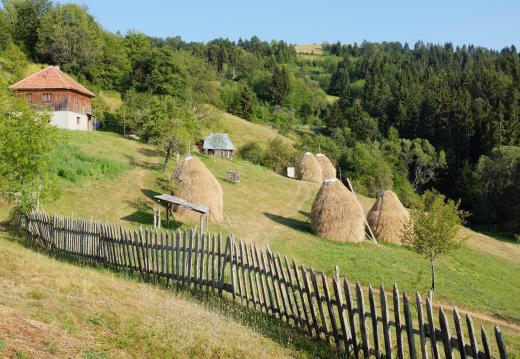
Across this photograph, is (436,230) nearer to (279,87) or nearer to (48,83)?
(48,83)

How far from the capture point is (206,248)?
445 inches

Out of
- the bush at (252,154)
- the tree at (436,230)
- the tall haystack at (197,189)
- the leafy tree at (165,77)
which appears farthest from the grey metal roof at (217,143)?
the tree at (436,230)

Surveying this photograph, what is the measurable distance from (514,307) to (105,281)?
16497mm

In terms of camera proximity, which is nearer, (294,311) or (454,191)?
(294,311)

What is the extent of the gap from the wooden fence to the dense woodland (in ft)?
70.3

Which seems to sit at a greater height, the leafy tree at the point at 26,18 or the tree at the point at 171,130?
the leafy tree at the point at 26,18

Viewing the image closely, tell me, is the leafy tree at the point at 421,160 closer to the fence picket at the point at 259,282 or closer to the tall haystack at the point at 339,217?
the tall haystack at the point at 339,217

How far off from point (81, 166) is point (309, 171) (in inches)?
954

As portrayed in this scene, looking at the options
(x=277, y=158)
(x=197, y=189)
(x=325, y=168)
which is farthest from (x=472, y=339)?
(x=277, y=158)

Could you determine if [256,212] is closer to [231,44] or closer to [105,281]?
[105,281]

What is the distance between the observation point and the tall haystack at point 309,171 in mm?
47125

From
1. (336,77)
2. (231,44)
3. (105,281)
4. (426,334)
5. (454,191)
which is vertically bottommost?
(454,191)

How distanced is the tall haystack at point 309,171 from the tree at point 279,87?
2621 inches

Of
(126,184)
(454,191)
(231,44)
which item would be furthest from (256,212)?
(231,44)
